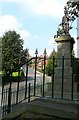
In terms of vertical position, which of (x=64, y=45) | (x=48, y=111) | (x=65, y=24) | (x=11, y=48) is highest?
(x=11, y=48)

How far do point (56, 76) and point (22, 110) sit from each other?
154 inches

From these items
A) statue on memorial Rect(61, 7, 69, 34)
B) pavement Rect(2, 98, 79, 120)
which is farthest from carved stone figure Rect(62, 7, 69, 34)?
pavement Rect(2, 98, 79, 120)

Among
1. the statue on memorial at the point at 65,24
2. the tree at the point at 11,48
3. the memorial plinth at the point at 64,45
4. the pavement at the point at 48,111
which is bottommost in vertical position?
the pavement at the point at 48,111

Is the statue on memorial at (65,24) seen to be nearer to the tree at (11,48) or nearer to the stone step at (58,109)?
the stone step at (58,109)

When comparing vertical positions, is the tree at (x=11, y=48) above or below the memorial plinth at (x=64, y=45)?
above

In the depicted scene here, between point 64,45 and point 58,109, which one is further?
point 64,45

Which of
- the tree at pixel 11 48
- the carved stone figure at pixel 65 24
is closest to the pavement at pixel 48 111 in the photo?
the carved stone figure at pixel 65 24

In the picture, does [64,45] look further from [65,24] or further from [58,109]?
[58,109]

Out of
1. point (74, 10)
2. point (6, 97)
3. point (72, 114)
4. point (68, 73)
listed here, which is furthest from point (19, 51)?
point (72, 114)

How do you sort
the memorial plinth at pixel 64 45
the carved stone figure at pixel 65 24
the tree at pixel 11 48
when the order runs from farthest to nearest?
the tree at pixel 11 48 < the carved stone figure at pixel 65 24 < the memorial plinth at pixel 64 45

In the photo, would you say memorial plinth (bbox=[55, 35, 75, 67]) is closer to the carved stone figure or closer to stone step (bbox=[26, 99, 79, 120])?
the carved stone figure

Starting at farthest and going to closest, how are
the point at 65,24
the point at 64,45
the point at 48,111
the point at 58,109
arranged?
1. the point at 65,24
2. the point at 64,45
3. the point at 48,111
4. the point at 58,109

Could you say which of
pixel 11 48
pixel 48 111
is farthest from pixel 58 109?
pixel 11 48

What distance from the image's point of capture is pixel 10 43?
31.5 meters
